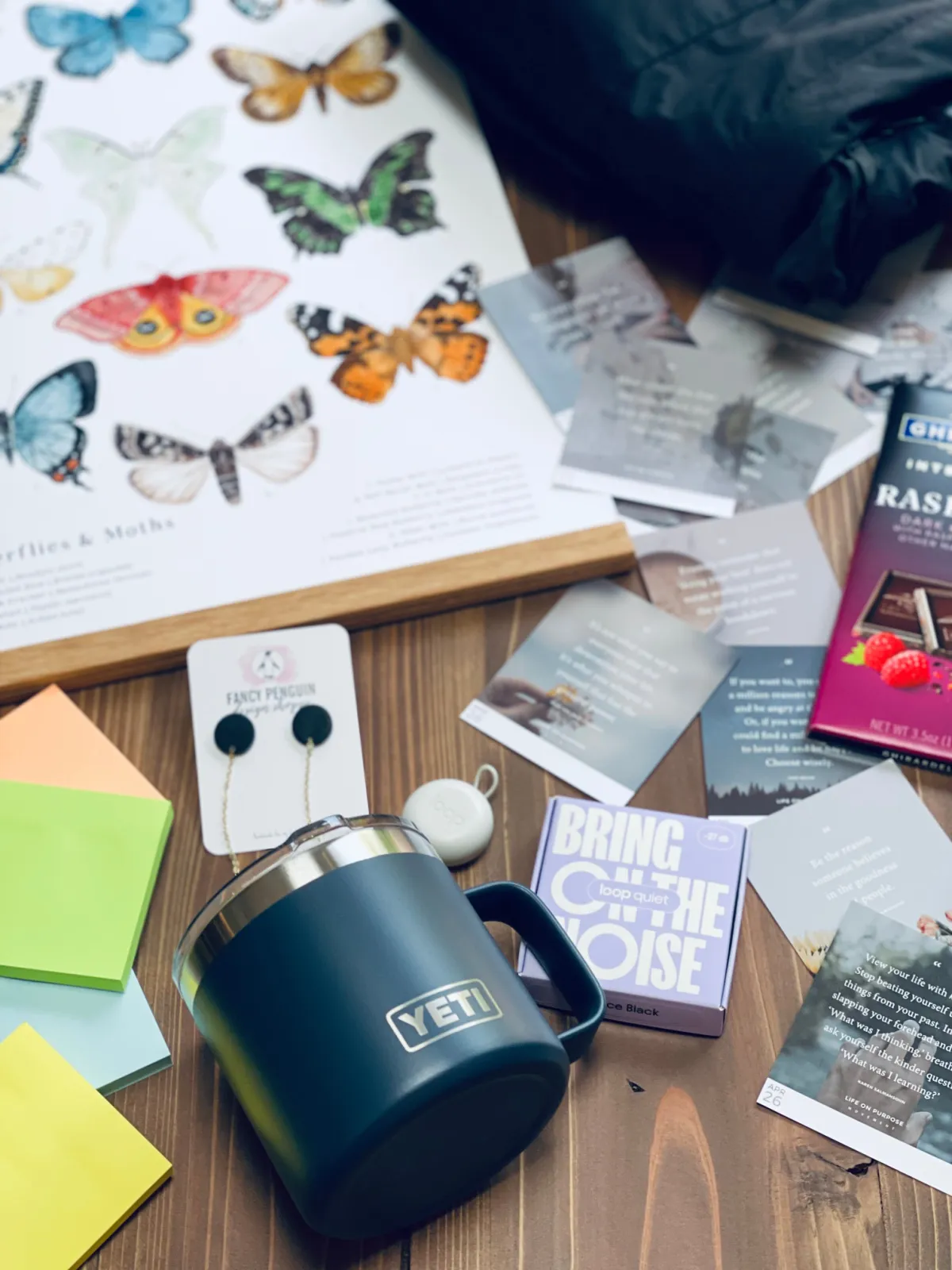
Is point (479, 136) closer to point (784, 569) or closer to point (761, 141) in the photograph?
point (761, 141)

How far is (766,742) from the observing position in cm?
69

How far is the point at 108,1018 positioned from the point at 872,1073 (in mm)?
387

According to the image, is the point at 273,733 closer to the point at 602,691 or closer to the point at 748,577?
the point at 602,691

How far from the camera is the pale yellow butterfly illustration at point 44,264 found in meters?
0.86

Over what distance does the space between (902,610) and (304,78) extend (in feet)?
2.08

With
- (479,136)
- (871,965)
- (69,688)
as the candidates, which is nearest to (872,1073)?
(871,965)

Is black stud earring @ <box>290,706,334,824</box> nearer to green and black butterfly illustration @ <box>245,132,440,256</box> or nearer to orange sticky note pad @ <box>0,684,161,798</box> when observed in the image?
orange sticky note pad @ <box>0,684,161,798</box>

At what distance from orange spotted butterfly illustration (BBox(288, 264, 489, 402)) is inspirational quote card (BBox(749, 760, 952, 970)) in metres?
0.38

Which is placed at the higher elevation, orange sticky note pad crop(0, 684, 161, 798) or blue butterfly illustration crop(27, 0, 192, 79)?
blue butterfly illustration crop(27, 0, 192, 79)

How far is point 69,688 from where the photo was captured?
0.72 m

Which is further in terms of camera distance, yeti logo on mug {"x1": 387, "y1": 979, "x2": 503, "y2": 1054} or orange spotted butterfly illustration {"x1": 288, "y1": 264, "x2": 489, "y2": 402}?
orange spotted butterfly illustration {"x1": 288, "y1": 264, "x2": 489, "y2": 402}

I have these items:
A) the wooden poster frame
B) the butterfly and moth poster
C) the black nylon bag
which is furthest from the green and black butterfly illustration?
the wooden poster frame

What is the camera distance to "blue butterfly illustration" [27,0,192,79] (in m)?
0.96

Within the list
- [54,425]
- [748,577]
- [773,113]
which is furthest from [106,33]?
[748,577]
